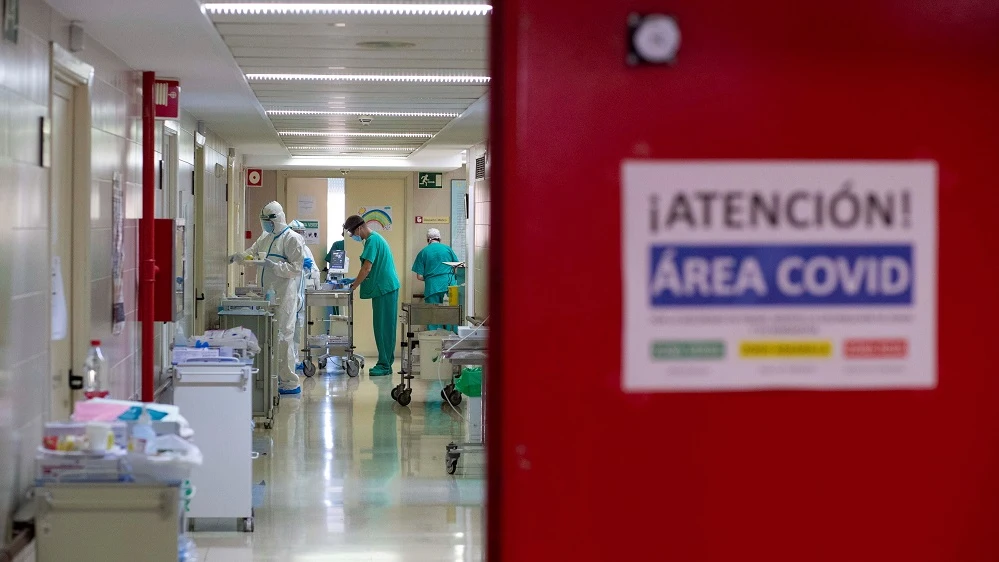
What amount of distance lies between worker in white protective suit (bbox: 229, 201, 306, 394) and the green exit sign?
4315 mm

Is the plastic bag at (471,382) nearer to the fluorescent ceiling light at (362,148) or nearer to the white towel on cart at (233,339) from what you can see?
the white towel on cart at (233,339)

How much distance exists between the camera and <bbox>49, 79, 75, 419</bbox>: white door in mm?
4621

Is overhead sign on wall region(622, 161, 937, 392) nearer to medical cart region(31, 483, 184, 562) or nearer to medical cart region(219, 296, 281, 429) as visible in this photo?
medical cart region(31, 483, 184, 562)

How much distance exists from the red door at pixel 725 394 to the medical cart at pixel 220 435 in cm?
374

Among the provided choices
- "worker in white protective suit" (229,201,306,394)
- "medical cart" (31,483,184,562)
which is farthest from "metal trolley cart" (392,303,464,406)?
"medical cart" (31,483,184,562)

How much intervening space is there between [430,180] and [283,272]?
Answer: 4621 mm

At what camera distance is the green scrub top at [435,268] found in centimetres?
1184

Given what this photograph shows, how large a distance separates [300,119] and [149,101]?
2.97 metres

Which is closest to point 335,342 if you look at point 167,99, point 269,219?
point 269,219

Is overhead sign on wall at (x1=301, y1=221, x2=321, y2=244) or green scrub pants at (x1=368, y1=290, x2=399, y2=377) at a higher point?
overhead sign on wall at (x1=301, y1=221, x2=321, y2=244)

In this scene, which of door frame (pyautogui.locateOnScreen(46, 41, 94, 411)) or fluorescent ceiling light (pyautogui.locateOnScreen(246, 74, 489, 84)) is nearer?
door frame (pyautogui.locateOnScreen(46, 41, 94, 411))

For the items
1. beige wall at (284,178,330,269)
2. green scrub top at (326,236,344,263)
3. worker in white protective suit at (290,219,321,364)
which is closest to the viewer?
worker in white protective suit at (290,219,321,364)

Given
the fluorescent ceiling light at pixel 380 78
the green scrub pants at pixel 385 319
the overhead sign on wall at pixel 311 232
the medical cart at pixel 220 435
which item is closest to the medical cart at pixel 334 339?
the green scrub pants at pixel 385 319

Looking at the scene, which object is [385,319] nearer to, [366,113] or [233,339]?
[366,113]
